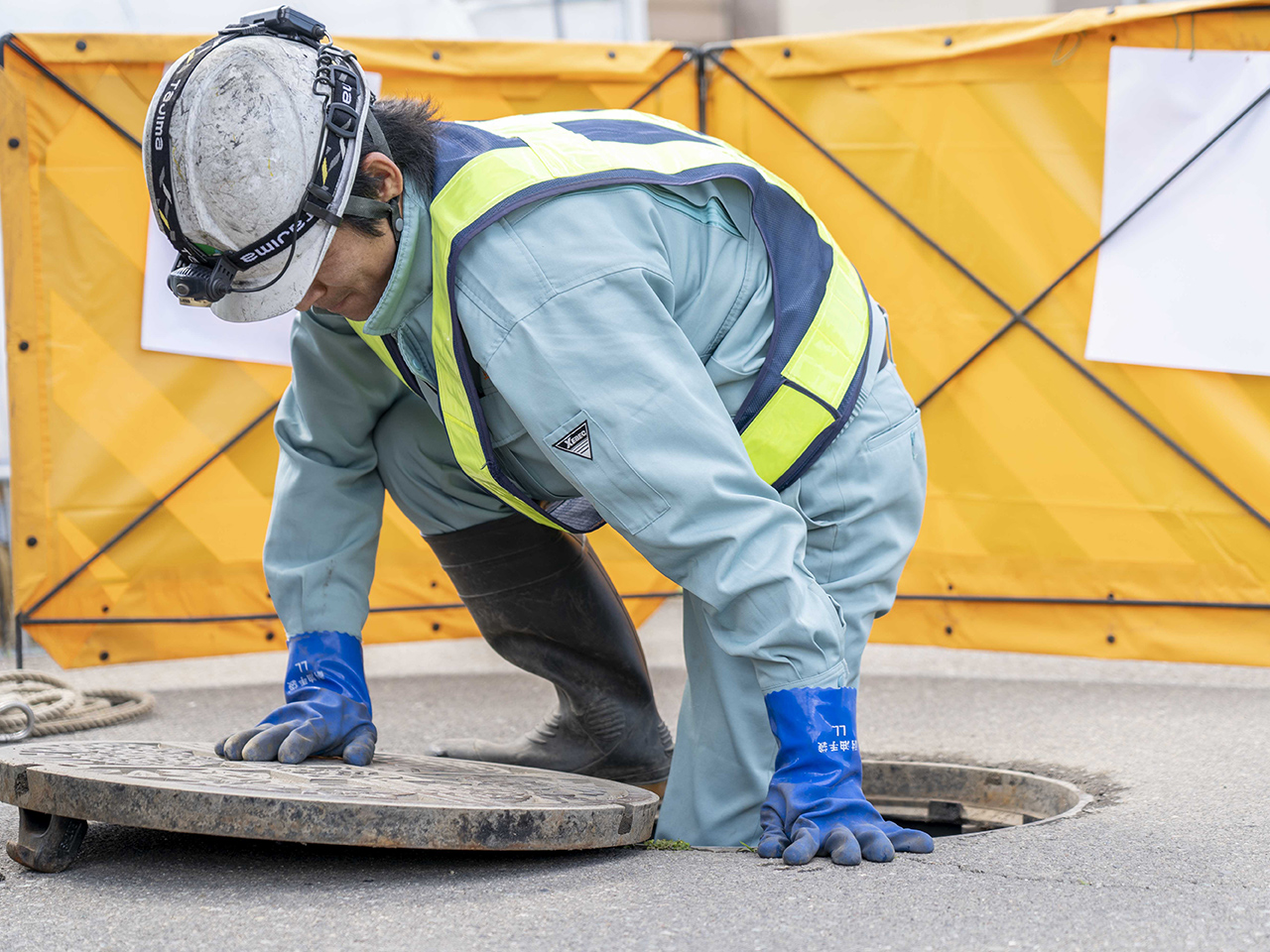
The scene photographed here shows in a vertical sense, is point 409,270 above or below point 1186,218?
below

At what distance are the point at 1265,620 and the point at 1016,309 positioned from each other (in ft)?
3.72

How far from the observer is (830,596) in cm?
211

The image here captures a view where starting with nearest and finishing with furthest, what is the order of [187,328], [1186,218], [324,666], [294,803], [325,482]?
[294,803]
[324,666]
[325,482]
[1186,218]
[187,328]

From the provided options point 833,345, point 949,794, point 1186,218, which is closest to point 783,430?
point 833,345

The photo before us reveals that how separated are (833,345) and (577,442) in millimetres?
511

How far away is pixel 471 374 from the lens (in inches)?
73.9

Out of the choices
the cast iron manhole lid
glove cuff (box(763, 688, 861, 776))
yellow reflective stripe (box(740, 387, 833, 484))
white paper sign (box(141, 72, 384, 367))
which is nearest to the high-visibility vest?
yellow reflective stripe (box(740, 387, 833, 484))

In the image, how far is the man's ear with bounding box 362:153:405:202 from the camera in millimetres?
1874

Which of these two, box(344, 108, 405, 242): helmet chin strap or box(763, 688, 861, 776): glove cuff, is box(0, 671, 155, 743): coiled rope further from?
box(763, 688, 861, 776): glove cuff

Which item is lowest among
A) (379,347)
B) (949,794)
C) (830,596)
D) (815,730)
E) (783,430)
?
(949,794)

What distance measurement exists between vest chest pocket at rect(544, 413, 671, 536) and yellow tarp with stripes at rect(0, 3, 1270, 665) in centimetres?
232

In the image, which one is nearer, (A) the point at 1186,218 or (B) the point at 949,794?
(B) the point at 949,794

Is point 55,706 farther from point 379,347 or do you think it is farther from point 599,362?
point 599,362

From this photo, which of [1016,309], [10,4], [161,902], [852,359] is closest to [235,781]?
[161,902]
